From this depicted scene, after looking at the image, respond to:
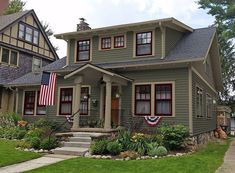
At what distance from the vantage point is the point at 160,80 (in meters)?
14.5

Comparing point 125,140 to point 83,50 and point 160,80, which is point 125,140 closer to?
point 160,80

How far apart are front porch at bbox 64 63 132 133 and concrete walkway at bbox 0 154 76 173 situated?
305 cm

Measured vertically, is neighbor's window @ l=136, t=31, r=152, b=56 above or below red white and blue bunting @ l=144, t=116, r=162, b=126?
above

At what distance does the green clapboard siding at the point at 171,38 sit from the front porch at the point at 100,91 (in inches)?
110

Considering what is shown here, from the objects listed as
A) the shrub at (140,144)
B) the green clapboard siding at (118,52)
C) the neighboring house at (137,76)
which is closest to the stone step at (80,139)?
the neighboring house at (137,76)

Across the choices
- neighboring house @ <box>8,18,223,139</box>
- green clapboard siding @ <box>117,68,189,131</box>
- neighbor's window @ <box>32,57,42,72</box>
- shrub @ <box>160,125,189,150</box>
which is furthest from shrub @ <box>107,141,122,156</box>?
neighbor's window @ <box>32,57,42,72</box>

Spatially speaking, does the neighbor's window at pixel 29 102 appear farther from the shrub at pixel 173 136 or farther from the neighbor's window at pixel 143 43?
the shrub at pixel 173 136

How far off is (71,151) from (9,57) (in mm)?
14651

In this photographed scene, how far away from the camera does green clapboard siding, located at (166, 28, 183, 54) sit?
1559 centimetres

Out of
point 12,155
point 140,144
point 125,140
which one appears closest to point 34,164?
point 12,155

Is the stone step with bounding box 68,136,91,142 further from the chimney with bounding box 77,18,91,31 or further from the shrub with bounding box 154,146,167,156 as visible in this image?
the chimney with bounding box 77,18,91,31

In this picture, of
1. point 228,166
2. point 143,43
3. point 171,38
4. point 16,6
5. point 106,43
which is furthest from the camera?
point 16,6

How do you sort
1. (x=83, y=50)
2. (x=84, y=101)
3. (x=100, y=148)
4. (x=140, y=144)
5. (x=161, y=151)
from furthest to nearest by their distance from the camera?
(x=83, y=50) → (x=84, y=101) → (x=140, y=144) → (x=100, y=148) → (x=161, y=151)

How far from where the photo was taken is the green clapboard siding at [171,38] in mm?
→ 15590
